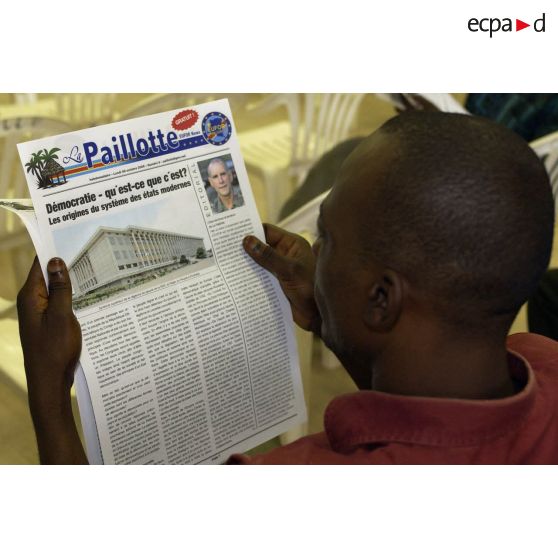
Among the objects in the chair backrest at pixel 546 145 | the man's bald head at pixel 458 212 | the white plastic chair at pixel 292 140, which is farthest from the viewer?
the white plastic chair at pixel 292 140

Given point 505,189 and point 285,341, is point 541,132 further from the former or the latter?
point 505,189

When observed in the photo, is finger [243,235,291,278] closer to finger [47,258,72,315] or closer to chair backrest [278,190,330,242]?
finger [47,258,72,315]

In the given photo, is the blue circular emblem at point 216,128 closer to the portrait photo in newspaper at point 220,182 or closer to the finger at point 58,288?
the portrait photo in newspaper at point 220,182

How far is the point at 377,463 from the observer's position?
32.5 inches

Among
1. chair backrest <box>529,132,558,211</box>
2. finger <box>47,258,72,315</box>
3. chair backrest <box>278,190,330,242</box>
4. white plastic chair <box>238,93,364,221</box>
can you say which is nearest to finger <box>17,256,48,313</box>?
finger <box>47,258,72,315</box>

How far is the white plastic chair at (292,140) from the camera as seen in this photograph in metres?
2.80

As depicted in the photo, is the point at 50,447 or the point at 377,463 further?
the point at 50,447

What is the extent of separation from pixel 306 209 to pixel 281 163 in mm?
1154

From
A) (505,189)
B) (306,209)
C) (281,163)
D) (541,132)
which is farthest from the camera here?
(281,163)

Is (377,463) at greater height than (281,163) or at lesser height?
lesser

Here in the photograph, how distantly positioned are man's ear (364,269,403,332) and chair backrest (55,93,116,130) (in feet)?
8.54

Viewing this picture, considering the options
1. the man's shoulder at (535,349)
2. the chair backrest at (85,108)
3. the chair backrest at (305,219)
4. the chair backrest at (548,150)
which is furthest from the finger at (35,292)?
the chair backrest at (85,108)

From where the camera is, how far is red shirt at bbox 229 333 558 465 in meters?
0.82

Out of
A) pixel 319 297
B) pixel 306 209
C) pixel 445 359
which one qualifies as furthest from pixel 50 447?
pixel 306 209
